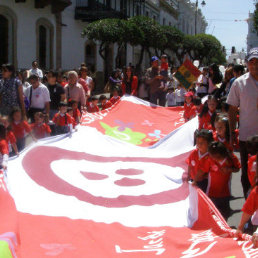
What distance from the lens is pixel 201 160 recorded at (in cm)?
506

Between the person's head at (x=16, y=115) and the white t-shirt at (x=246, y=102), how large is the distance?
3.57 metres

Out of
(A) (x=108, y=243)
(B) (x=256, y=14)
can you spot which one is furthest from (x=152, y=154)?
(B) (x=256, y=14)

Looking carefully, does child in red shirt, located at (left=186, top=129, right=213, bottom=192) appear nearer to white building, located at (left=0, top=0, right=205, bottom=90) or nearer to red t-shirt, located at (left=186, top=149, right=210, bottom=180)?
red t-shirt, located at (left=186, top=149, right=210, bottom=180)

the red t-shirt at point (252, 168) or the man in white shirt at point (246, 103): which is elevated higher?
the man in white shirt at point (246, 103)

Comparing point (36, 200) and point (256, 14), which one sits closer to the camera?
point (36, 200)

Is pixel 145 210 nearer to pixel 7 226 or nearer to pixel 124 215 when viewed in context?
pixel 124 215

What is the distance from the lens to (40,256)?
3.65 metres

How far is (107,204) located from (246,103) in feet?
6.00

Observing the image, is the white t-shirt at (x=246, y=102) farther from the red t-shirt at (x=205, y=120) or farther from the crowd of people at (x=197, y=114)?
the red t-shirt at (x=205, y=120)

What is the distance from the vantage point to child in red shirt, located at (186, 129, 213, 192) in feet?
16.3

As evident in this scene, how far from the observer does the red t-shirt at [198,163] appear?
4.99 metres

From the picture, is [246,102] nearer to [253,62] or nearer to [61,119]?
[253,62]

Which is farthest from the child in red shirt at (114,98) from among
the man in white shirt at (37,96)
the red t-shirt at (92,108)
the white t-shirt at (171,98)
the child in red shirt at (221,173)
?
the child in red shirt at (221,173)

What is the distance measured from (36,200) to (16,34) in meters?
14.8
